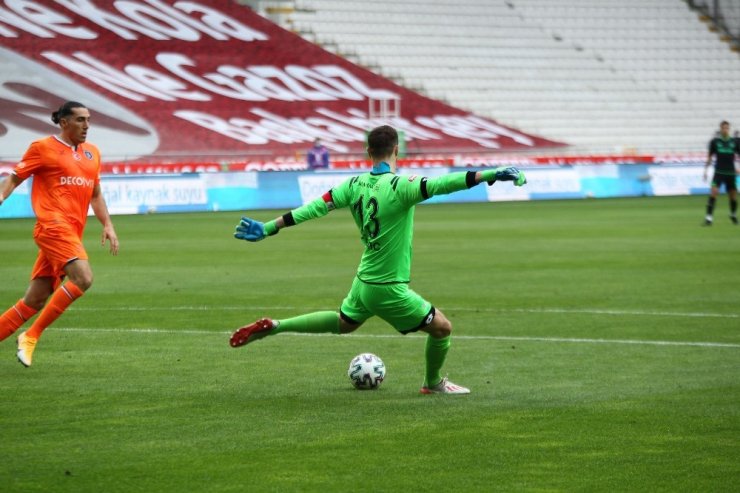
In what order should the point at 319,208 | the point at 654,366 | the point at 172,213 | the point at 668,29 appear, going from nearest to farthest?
the point at 319,208
the point at 654,366
the point at 172,213
the point at 668,29

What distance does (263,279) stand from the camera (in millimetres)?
18438

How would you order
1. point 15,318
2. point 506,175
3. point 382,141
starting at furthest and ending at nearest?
point 15,318 → point 382,141 → point 506,175

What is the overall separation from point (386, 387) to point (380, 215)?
4.61 ft

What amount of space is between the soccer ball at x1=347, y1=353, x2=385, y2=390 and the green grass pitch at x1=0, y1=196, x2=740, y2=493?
101 mm

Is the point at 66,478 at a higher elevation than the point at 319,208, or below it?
below

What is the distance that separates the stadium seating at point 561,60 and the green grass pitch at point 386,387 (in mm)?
34414

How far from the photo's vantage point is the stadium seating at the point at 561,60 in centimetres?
5462

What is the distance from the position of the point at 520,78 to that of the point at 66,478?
168 ft

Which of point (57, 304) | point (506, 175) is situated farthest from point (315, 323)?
point (57, 304)

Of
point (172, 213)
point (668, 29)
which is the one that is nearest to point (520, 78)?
point (668, 29)

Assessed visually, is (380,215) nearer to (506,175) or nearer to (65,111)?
(506,175)

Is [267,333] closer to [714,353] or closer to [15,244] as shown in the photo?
[714,353]

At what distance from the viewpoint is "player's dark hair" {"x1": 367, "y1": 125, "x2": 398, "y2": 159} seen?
9148mm

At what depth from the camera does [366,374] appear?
965cm
